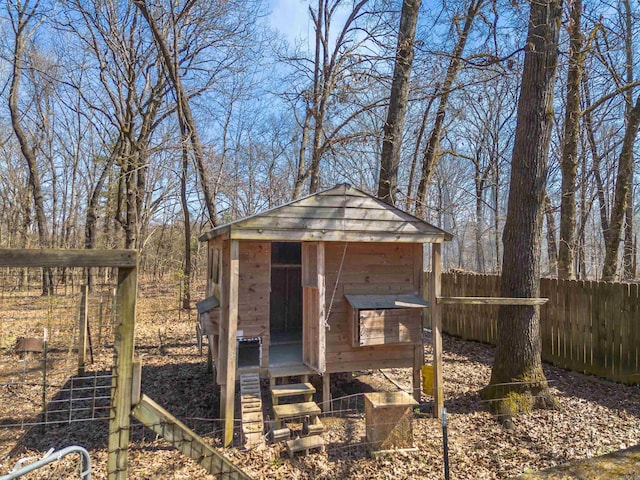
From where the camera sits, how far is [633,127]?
10.1 m

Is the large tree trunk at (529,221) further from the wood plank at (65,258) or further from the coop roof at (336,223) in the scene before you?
the wood plank at (65,258)

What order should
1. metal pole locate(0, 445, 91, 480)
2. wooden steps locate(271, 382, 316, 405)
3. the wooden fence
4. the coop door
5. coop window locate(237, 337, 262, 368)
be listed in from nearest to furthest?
1. metal pole locate(0, 445, 91, 480)
2. wooden steps locate(271, 382, 316, 405)
3. the coop door
4. coop window locate(237, 337, 262, 368)
5. the wooden fence

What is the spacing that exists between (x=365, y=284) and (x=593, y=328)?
492 cm

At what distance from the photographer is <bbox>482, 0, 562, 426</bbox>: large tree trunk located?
595 centimetres

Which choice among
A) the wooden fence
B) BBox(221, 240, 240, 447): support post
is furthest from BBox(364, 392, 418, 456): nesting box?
the wooden fence

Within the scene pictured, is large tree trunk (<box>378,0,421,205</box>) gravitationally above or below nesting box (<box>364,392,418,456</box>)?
above

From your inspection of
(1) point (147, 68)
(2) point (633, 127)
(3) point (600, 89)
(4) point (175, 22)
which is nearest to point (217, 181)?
(1) point (147, 68)

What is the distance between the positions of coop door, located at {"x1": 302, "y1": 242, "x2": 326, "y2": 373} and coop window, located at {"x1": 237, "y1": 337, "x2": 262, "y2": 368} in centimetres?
75

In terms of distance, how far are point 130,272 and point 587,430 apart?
6002 millimetres

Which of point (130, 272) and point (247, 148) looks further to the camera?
point (247, 148)

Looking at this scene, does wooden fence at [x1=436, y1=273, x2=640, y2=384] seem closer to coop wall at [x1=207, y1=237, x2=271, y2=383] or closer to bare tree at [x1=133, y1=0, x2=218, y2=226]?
coop wall at [x1=207, y1=237, x2=271, y2=383]

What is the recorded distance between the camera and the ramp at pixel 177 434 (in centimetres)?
252

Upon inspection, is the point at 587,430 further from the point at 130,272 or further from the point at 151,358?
the point at 151,358

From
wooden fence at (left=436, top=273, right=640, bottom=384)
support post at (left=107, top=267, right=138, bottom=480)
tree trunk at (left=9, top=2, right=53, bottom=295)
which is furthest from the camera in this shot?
tree trunk at (left=9, top=2, right=53, bottom=295)
